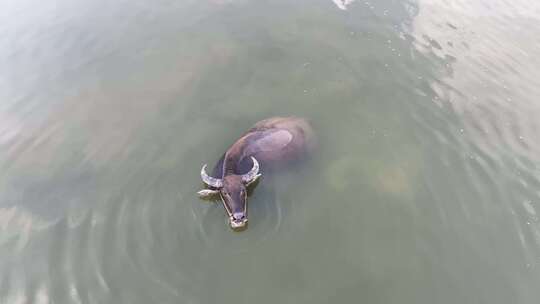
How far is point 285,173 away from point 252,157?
79 centimetres

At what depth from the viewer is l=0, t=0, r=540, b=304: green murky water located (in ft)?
21.8

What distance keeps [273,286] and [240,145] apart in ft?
9.93

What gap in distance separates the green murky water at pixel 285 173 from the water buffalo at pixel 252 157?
0.32 m

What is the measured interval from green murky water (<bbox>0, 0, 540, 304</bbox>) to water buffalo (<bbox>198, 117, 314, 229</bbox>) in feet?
1.05

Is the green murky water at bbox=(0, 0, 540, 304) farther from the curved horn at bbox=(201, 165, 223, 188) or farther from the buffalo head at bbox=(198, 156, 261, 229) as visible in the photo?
the curved horn at bbox=(201, 165, 223, 188)

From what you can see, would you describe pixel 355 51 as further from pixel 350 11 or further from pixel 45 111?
pixel 45 111

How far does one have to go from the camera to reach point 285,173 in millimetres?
8250

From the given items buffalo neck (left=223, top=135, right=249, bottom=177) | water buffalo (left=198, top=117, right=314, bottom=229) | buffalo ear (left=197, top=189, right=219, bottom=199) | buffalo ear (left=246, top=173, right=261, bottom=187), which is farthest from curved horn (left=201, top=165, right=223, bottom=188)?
buffalo ear (left=246, top=173, right=261, bottom=187)

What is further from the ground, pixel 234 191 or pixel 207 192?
pixel 234 191

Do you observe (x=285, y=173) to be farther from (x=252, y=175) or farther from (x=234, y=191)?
(x=234, y=191)

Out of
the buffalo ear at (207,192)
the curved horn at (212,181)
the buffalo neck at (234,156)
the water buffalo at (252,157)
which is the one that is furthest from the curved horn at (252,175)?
the buffalo ear at (207,192)

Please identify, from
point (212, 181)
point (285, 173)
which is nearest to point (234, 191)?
point (212, 181)

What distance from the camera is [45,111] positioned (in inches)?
385

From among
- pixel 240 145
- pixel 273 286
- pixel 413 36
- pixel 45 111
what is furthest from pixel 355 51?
pixel 45 111
